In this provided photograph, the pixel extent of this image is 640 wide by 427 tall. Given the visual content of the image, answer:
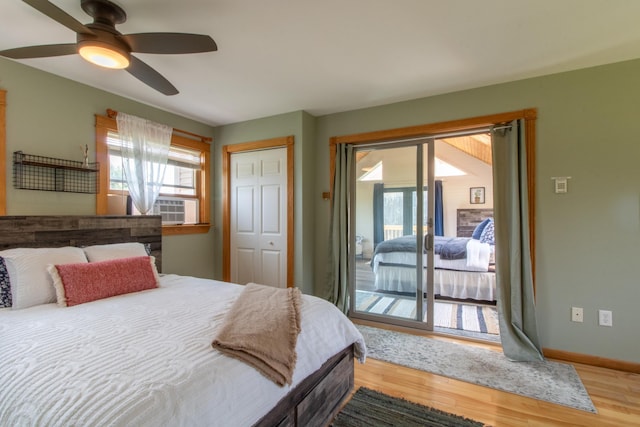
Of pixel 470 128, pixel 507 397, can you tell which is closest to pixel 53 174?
pixel 470 128

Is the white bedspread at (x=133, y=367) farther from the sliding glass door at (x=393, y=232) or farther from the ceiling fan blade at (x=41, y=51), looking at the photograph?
the sliding glass door at (x=393, y=232)

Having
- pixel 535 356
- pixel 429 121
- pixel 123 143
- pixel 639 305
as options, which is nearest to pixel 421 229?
pixel 429 121

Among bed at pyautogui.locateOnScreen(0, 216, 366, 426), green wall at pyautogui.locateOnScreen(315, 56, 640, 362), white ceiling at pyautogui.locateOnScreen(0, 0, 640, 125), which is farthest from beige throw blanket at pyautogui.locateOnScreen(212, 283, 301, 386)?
green wall at pyautogui.locateOnScreen(315, 56, 640, 362)

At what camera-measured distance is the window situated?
297 cm

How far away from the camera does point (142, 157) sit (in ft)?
10.5

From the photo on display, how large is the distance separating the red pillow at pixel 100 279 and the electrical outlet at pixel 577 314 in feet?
11.7

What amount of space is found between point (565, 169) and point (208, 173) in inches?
159

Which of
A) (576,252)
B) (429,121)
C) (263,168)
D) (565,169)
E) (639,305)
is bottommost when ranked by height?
(639,305)

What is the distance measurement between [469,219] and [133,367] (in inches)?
265

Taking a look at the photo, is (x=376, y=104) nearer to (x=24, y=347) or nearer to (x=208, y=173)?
(x=208, y=173)

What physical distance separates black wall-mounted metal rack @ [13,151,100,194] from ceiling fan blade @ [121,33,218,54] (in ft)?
5.03

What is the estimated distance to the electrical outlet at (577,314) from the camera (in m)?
2.55

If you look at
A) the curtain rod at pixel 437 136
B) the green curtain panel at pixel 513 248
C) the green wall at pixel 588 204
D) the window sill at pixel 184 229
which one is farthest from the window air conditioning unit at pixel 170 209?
the green wall at pixel 588 204

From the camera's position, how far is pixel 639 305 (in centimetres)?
238
